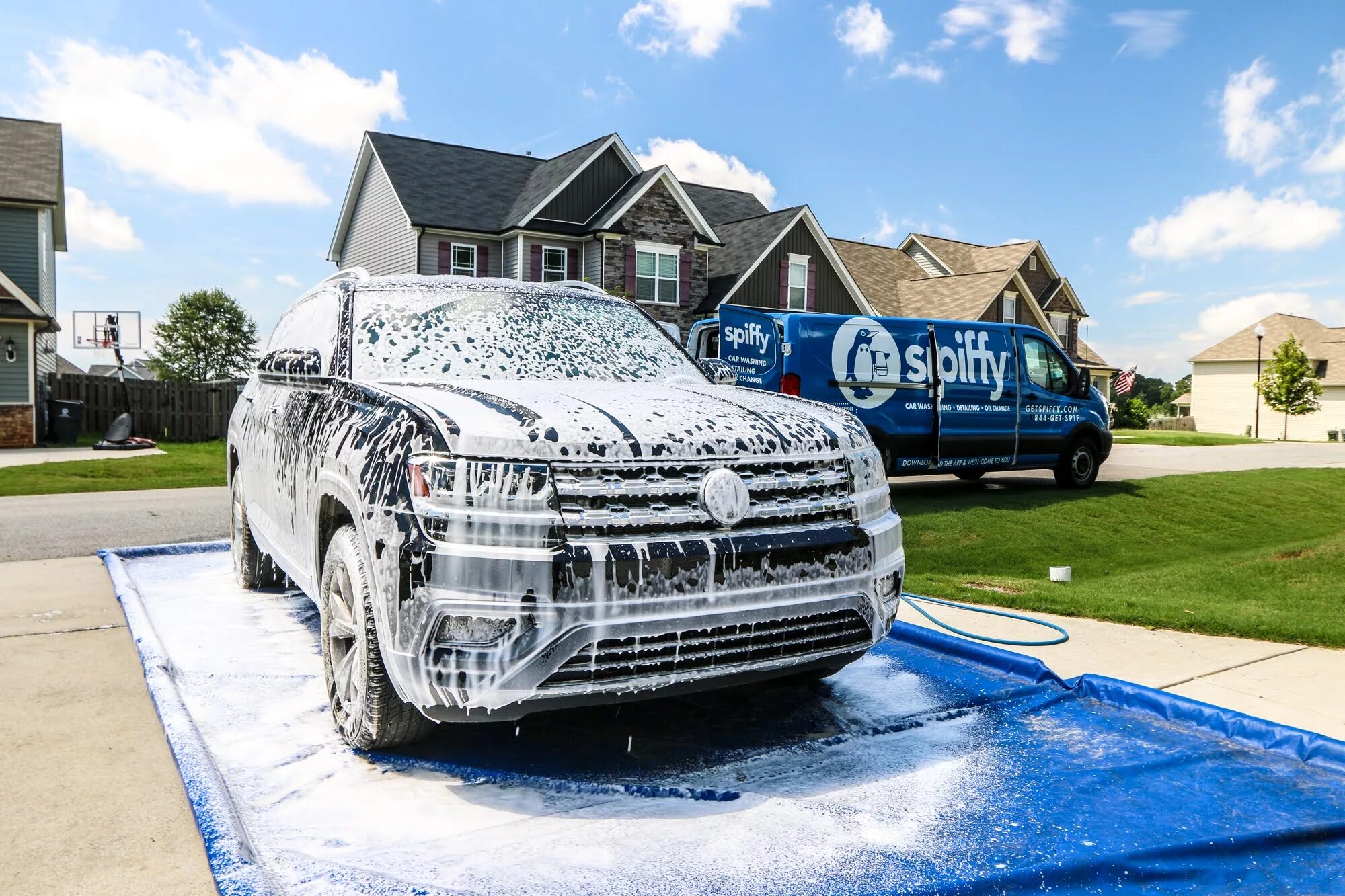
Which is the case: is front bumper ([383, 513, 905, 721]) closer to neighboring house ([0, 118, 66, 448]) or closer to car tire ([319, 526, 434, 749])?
car tire ([319, 526, 434, 749])

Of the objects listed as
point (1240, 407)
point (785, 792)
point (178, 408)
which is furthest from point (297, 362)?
point (1240, 407)

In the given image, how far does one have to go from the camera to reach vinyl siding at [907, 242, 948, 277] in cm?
4547

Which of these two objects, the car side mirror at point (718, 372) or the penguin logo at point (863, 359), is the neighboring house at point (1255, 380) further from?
the car side mirror at point (718, 372)

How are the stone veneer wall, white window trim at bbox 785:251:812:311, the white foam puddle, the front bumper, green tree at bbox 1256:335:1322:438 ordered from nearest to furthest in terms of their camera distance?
the white foam puddle, the front bumper, the stone veneer wall, white window trim at bbox 785:251:812:311, green tree at bbox 1256:335:1322:438

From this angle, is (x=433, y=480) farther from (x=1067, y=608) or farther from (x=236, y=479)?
(x=1067, y=608)

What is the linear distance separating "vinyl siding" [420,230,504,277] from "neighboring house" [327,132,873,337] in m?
0.04

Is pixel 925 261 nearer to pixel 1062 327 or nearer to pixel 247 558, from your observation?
pixel 1062 327

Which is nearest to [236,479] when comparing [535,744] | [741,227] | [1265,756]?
[535,744]

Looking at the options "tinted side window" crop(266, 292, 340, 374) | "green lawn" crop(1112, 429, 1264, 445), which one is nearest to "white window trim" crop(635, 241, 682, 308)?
"green lawn" crop(1112, 429, 1264, 445)

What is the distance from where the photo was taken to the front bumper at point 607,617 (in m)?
2.96

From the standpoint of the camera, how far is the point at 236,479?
6.28 m

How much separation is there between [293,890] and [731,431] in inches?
74.0

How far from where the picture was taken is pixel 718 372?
16.2 ft

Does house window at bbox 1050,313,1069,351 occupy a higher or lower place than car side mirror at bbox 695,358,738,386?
higher
